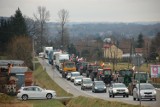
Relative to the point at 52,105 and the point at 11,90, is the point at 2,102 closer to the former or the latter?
the point at 52,105

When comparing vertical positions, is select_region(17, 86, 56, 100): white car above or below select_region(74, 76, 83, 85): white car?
above

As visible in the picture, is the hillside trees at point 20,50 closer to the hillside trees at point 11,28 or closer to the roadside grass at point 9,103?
the hillside trees at point 11,28

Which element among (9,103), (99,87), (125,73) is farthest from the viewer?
(125,73)

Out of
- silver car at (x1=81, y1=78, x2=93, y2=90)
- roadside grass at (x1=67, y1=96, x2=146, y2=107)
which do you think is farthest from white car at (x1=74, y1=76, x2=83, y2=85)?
roadside grass at (x1=67, y1=96, x2=146, y2=107)

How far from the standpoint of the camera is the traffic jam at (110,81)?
38.5m

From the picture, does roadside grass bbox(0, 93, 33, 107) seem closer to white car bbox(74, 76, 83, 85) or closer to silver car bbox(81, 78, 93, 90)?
silver car bbox(81, 78, 93, 90)

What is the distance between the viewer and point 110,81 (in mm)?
66938

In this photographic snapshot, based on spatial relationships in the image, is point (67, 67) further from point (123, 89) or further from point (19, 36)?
point (123, 89)

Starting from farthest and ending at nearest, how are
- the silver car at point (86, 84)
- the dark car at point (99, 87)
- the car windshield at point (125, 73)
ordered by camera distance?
the silver car at point (86, 84), the car windshield at point (125, 73), the dark car at point (99, 87)

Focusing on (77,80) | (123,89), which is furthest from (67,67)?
(123,89)

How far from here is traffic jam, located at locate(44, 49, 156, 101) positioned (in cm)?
3850

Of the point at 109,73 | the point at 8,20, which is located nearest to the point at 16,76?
the point at 109,73

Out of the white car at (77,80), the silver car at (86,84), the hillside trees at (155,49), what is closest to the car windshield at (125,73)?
the silver car at (86,84)

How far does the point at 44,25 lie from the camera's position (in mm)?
155125
